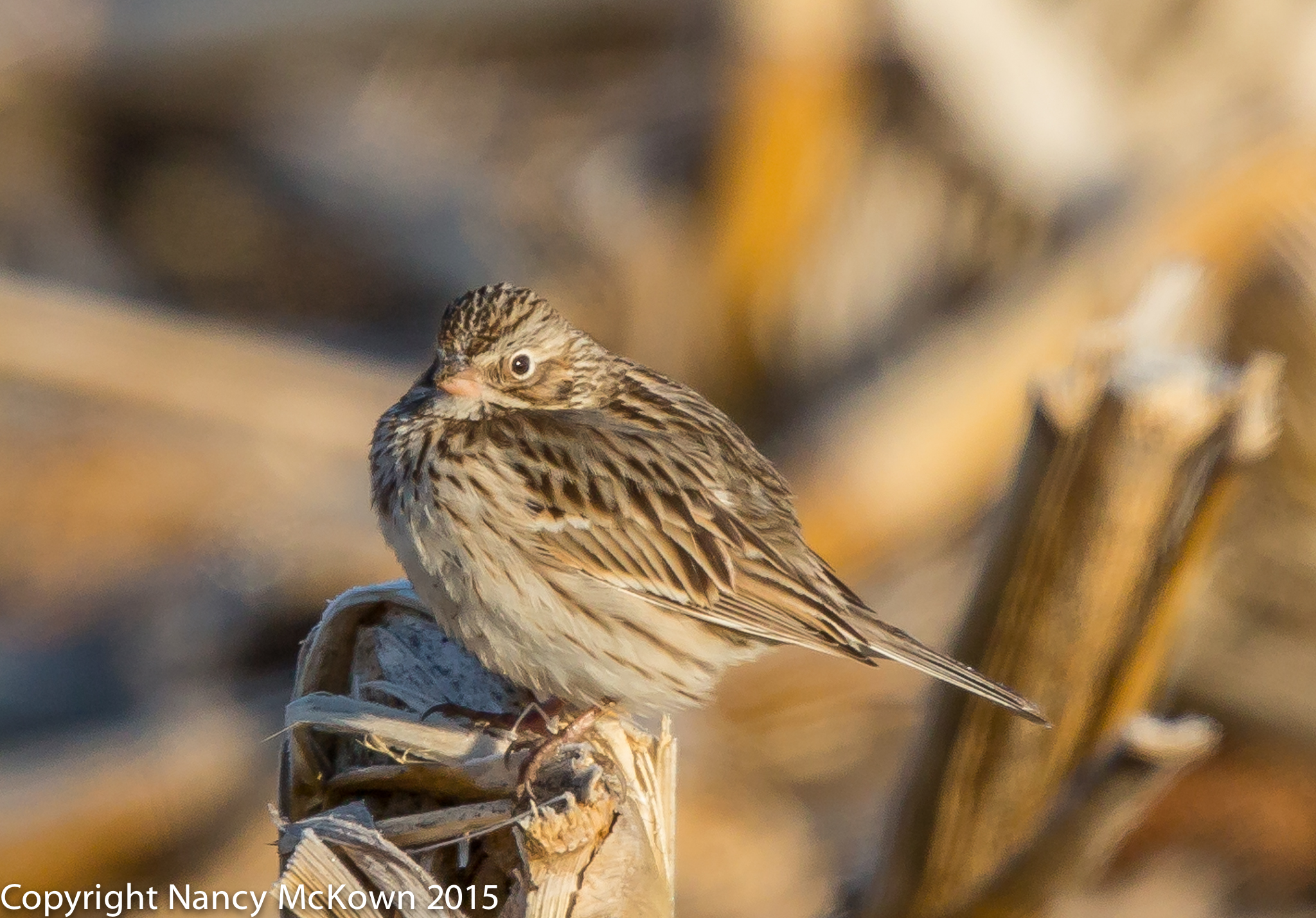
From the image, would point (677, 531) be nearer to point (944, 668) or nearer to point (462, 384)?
point (462, 384)

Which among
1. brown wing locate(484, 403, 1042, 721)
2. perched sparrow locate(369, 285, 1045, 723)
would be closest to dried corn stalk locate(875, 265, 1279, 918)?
perched sparrow locate(369, 285, 1045, 723)

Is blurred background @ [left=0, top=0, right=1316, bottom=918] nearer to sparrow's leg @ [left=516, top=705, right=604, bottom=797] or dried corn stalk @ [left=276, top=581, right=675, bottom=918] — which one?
dried corn stalk @ [left=276, top=581, right=675, bottom=918]

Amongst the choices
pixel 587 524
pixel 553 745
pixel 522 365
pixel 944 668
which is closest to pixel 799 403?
pixel 522 365

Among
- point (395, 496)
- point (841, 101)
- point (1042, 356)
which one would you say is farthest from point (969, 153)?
point (395, 496)

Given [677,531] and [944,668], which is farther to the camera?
[677,531]

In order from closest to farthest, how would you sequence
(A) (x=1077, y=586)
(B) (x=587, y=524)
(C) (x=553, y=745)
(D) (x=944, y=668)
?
1. (C) (x=553, y=745)
2. (A) (x=1077, y=586)
3. (D) (x=944, y=668)
4. (B) (x=587, y=524)

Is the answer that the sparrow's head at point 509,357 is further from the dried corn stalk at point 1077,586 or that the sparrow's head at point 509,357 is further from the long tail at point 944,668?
the dried corn stalk at point 1077,586
